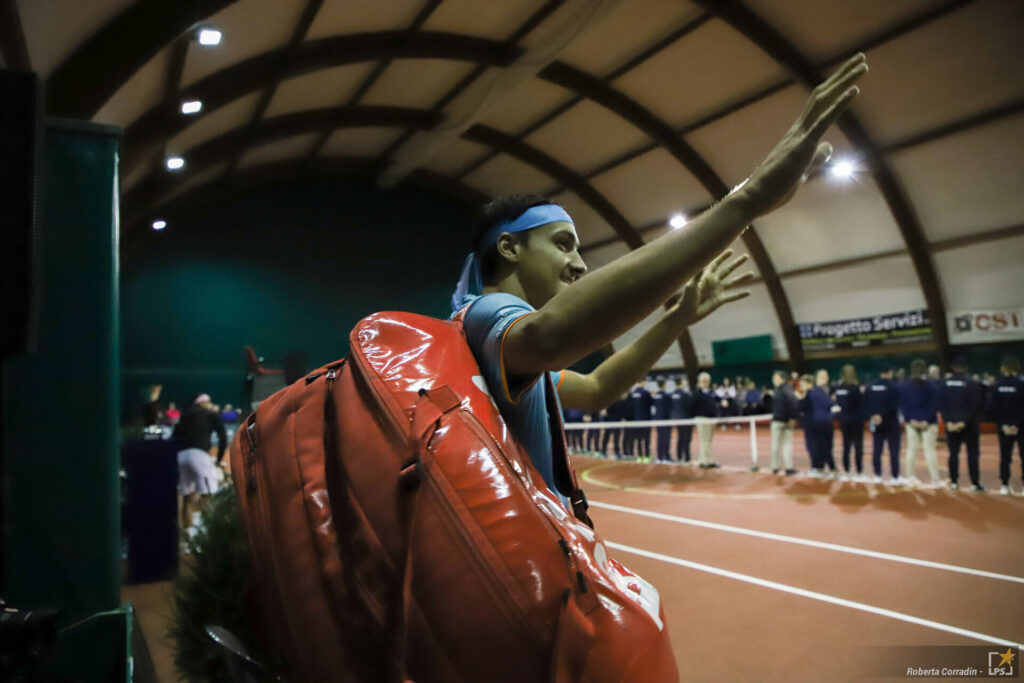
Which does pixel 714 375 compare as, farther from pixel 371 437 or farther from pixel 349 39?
pixel 371 437

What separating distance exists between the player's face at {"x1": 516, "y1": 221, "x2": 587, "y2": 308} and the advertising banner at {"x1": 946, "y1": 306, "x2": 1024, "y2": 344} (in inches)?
796

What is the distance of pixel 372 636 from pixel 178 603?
0.71 m

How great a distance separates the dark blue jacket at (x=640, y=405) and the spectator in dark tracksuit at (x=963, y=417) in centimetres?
627

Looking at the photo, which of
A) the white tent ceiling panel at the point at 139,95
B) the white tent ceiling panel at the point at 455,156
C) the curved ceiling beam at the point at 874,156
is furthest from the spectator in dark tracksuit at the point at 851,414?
the white tent ceiling panel at the point at 455,156

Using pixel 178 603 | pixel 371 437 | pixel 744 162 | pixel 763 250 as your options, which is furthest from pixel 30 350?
pixel 763 250

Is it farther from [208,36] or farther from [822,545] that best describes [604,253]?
[822,545]

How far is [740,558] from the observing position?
18.7 feet

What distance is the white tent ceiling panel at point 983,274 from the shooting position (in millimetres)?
16172

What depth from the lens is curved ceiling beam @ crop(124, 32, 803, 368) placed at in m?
11.9

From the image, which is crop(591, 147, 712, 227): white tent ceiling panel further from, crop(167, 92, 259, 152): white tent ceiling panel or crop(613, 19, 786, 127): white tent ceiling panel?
crop(167, 92, 259, 152): white tent ceiling panel

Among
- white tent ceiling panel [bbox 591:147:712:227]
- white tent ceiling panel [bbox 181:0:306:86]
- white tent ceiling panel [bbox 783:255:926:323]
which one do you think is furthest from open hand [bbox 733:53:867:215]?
white tent ceiling panel [bbox 783:255:926:323]

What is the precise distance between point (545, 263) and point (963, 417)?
10097 mm

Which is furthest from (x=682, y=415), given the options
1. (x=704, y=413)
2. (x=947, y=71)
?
(x=947, y=71)

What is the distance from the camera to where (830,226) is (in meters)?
18.7
